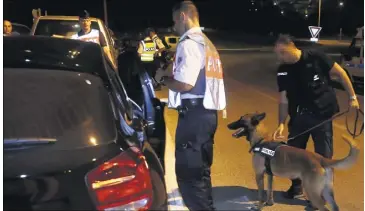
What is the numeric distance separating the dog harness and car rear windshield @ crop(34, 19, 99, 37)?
6.64 meters

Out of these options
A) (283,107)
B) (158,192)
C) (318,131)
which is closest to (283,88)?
(283,107)

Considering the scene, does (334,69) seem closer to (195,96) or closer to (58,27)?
(195,96)

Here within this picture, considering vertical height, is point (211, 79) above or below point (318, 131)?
above

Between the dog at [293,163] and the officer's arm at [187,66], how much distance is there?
89cm

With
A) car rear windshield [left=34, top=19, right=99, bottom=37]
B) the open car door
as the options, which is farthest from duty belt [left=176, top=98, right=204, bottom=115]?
car rear windshield [left=34, top=19, right=99, bottom=37]

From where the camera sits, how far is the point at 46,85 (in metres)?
2.71

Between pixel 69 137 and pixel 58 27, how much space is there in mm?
8419

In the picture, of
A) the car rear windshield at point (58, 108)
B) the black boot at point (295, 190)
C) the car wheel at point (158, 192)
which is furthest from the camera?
the black boot at point (295, 190)

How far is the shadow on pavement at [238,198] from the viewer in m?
4.41

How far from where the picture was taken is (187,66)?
3.64 meters

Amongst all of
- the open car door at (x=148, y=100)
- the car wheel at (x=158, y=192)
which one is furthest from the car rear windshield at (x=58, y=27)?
the car wheel at (x=158, y=192)

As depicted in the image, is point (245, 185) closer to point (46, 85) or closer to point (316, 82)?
point (316, 82)

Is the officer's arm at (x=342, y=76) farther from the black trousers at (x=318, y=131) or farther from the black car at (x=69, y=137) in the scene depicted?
the black car at (x=69, y=137)

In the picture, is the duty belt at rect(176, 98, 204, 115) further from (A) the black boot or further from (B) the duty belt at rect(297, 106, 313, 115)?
(A) the black boot
